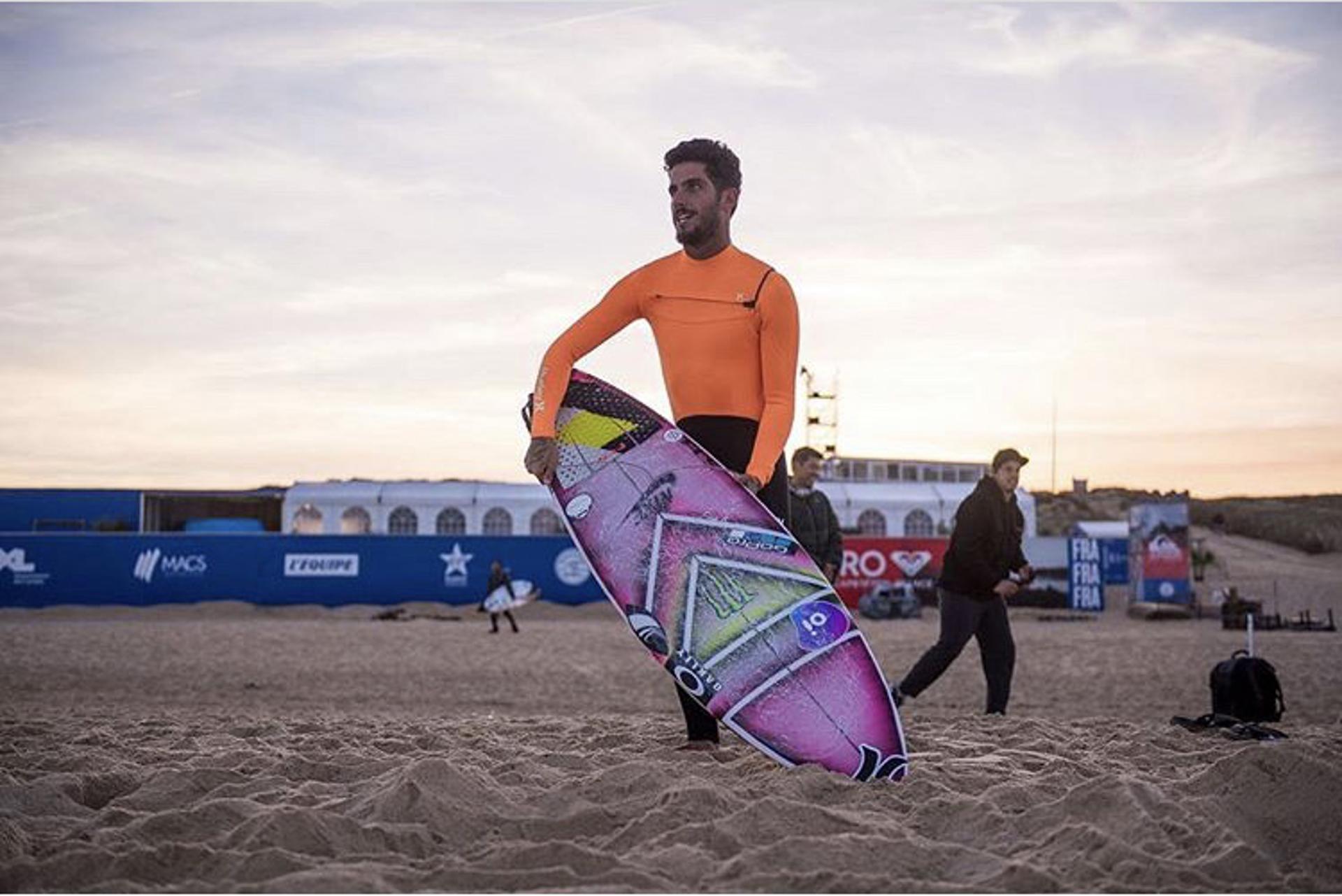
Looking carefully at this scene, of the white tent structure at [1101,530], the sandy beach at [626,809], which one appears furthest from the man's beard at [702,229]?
the white tent structure at [1101,530]

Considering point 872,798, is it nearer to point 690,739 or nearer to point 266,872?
point 690,739

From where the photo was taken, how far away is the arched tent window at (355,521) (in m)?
38.4

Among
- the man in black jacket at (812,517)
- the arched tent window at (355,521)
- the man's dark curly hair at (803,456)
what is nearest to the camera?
the man in black jacket at (812,517)

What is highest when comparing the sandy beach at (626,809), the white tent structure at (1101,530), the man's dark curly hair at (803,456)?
the man's dark curly hair at (803,456)

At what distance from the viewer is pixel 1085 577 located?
29875 mm

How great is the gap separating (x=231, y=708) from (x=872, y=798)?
24.8 feet

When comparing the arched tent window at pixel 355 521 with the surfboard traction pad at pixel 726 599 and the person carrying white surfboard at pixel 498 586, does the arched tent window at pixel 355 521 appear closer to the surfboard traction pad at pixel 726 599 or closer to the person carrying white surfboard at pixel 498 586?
the person carrying white surfboard at pixel 498 586

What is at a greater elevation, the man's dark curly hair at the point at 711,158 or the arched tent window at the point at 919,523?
the man's dark curly hair at the point at 711,158

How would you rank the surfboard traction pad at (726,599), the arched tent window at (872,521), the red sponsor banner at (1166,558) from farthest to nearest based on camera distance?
1. the arched tent window at (872,521)
2. the red sponsor banner at (1166,558)
3. the surfboard traction pad at (726,599)

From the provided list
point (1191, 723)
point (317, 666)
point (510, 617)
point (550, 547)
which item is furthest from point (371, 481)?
point (1191, 723)

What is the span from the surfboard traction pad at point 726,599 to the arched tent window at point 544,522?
33.4 meters

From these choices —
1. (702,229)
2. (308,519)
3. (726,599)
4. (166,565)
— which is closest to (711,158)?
(702,229)

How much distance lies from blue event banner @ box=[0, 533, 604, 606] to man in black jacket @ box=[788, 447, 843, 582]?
2036cm

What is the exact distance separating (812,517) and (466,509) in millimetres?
31180
